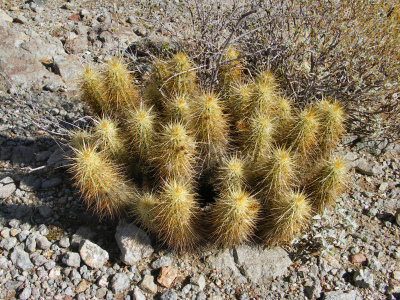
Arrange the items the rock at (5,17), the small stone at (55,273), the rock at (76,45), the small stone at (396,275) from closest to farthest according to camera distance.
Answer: the small stone at (55,273) → the small stone at (396,275) → the rock at (76,45) → the rock at (5,17)

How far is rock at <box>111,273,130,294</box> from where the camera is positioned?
3059 millimetres

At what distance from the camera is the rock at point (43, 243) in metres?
3.30

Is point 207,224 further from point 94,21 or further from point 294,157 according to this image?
point 94,21

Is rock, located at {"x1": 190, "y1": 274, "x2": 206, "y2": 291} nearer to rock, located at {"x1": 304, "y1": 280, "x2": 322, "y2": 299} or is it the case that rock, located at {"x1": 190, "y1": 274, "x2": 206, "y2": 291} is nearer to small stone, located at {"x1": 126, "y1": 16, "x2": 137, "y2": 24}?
rock, located at {"x1": 304, "y1": 280, "x2": 322, "y2": 299}

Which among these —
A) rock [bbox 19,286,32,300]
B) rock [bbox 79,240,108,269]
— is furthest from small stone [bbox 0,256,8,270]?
rock [bbox 79,240,108,269]

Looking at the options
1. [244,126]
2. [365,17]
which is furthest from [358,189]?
[365,17]

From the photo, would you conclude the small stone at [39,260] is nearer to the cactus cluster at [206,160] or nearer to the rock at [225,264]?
the cactus cluster at [206,160]

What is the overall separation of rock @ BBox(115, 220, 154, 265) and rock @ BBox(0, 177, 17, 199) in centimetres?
125

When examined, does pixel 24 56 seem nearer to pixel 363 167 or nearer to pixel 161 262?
pixel 161 262

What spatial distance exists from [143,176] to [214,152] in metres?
0.71

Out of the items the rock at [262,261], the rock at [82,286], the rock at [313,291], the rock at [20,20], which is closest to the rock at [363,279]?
the rock at [313,291]

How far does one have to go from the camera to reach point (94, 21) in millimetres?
5910

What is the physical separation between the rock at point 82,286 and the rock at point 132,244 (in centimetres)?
34

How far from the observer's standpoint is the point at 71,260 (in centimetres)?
318
